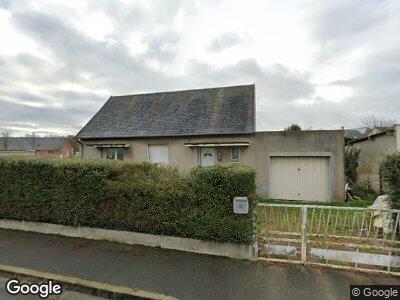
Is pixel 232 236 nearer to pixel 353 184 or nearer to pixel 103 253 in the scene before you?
pixel 103 253

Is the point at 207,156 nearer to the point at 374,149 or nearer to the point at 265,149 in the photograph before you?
the point at 265,149

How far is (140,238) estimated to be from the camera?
593 cm

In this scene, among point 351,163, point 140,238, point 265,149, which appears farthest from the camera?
point 351,163

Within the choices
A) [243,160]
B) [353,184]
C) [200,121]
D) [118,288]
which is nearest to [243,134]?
[243,160]

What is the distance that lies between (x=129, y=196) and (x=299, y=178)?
8666mm

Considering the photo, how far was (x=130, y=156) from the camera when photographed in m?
14.5

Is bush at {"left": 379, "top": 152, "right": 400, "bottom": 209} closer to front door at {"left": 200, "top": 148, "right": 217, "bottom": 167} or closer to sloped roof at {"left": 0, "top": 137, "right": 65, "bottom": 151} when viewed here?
front door at {"left": 200, "top": 148, "right": 217, "bottom": 167}

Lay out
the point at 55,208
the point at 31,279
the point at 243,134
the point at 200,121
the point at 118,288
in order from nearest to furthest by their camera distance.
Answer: the point at 118,288, the point at 31,279, the point at 55,208, the point at 243,134, the point at 200,121

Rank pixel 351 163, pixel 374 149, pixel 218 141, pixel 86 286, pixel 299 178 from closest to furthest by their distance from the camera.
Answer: pixel 86 286 → pixel 299 178 → pixel 218 141 → pixel 374 149 → pixel 351 163

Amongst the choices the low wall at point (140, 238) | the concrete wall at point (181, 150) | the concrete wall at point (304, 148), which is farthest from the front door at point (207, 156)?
the low wall at point (140, 238)

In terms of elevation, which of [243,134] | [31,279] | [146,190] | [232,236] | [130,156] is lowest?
[31,279]

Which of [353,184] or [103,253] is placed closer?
[103,253]

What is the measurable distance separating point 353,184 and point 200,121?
889cm

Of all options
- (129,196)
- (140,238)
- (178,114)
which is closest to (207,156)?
(178,114)
